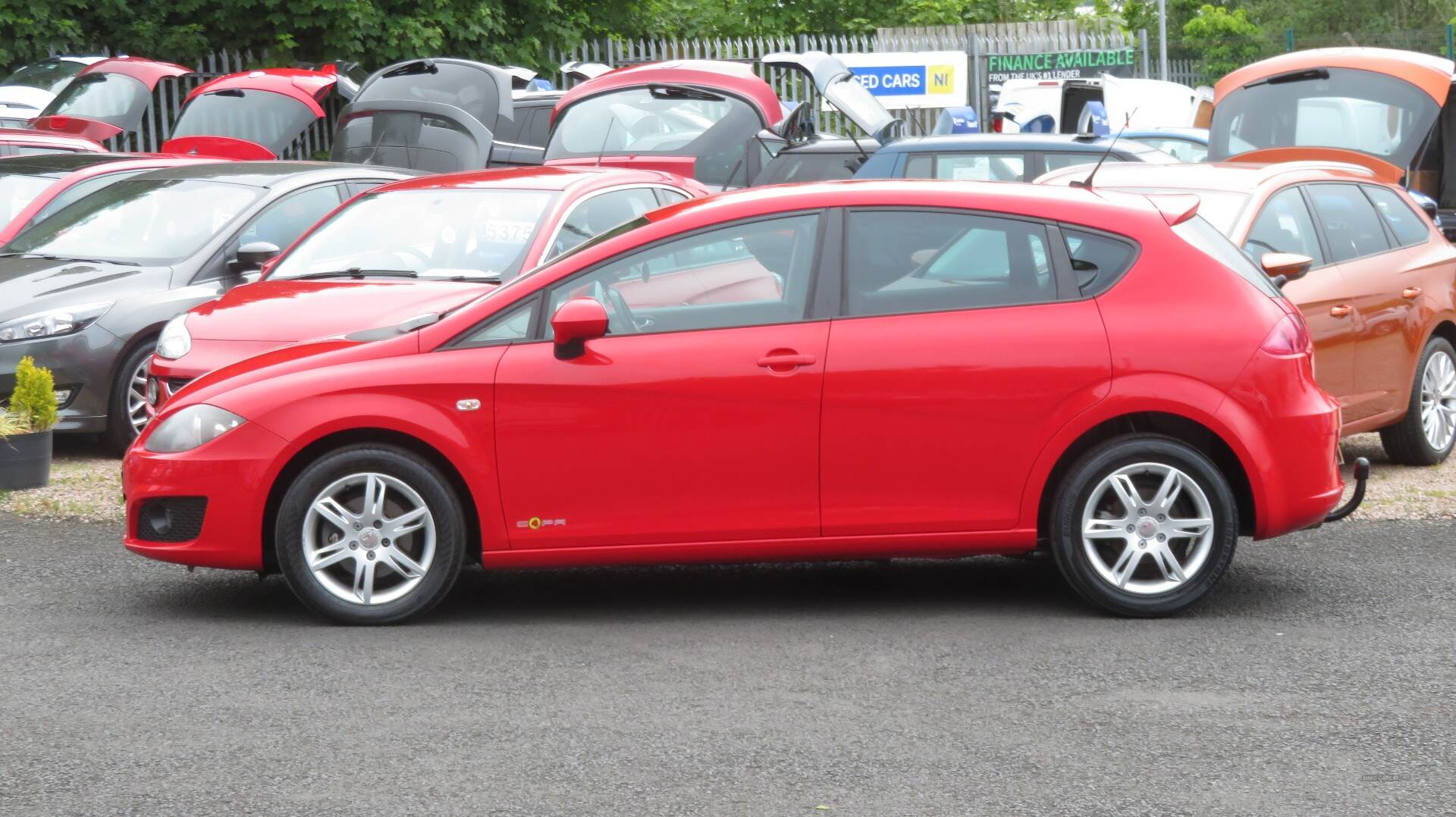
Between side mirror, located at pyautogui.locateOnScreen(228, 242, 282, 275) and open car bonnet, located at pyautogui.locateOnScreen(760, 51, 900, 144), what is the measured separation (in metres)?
5.08

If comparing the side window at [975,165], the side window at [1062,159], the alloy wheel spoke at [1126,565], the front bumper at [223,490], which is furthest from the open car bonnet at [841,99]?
the front bumper at [223,490]

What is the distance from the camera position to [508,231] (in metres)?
9.30

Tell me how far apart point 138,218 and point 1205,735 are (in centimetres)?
804

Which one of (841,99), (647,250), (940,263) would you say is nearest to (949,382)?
(940,263)

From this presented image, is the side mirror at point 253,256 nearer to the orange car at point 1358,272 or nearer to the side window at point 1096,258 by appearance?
the orange car at point 1358,272

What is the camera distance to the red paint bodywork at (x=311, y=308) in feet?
28.0

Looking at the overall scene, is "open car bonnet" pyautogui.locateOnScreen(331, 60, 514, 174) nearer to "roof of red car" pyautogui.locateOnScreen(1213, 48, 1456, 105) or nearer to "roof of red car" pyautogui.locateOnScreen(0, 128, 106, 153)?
"roof of red car" pyautogui.locateOnScreen(0, 128, 106, 153)

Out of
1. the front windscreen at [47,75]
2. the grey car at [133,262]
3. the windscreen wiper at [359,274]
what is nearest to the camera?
the windscreen wiper at [359,274]

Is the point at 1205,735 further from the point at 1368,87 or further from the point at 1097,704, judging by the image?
the point at 1368,87

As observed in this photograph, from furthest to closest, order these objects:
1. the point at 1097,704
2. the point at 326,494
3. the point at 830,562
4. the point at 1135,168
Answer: the point at 1135,168 < the point at 830,562 < the point at 326,494 < the point at 1097,704

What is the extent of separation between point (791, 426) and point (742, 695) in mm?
1145

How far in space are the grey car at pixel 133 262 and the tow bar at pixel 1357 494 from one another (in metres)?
6.04

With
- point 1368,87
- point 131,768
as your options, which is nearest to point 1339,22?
point 1368,87

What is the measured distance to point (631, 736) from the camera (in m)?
5.07
